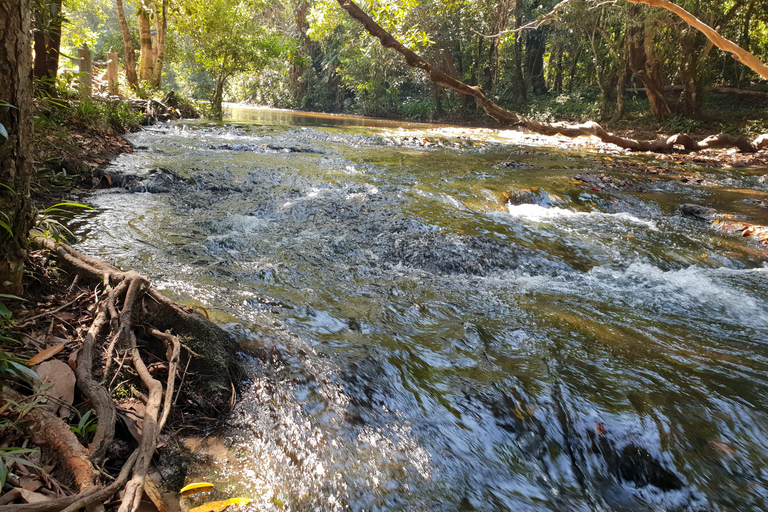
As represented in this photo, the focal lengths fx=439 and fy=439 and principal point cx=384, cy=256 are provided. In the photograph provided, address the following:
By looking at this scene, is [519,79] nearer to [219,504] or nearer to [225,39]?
[225,39]

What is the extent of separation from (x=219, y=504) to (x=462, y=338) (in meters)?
2.05

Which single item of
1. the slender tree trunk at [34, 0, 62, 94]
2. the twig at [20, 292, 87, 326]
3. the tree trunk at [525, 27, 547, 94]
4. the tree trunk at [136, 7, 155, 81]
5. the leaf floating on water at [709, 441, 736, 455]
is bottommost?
the leaf floating on water at [709, 441, 736, 455]

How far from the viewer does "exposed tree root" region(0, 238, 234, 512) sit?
5.07 ft

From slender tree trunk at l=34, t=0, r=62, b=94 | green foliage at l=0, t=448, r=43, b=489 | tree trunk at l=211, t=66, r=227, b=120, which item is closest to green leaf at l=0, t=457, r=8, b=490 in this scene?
green foliage at l=0, t=448, r=43, b=489

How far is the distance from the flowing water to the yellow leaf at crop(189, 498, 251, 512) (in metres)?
0.04

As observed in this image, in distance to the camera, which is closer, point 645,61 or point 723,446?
point 723,446

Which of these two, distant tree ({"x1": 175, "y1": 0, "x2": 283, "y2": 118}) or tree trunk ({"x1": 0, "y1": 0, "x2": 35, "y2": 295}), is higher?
distant tree ({"x1": 175, "y1": 0, "x2": 283, "y2": 118})

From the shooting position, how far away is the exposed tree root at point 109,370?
1.55 meters

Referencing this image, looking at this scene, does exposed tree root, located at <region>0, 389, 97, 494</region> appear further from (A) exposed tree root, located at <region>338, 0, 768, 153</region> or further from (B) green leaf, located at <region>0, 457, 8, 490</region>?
(A) exposed tree root, located at <region>338, 0, 768, 153</region>

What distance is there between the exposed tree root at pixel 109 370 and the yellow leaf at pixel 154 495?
34 mm

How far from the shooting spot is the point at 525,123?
658 centimetres

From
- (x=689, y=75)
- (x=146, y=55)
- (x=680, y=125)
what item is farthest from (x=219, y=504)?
(x=689, y=75)

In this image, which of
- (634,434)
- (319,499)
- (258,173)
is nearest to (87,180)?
(258,173)

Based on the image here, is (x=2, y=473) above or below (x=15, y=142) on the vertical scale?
below
